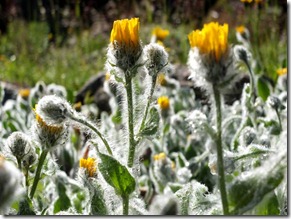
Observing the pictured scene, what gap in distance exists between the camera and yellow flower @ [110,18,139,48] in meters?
1.71

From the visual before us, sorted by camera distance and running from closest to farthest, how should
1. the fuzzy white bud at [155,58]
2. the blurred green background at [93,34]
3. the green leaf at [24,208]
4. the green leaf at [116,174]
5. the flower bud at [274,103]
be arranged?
the green leaf at [116,174] < the green leaf at [24,208] < the fuzzy white bud at [155,58] < the flower bud at [274,103] < the blurred green background at [93,34]

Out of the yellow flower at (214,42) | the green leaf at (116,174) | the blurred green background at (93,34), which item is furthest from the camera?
the blurred green background at (93,34)

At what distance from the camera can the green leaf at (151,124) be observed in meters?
1.83

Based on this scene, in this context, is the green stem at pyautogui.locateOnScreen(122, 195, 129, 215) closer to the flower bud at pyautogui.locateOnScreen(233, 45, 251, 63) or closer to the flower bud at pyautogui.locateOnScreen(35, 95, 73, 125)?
the flower bud at pyautogui.locateOnScreen(35, 95, 73, 125)

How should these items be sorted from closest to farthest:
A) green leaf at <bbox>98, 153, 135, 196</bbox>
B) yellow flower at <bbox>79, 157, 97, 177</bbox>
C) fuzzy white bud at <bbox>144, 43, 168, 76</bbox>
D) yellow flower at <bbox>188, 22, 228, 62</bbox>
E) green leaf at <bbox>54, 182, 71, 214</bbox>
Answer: yellow flower at <bbox>188, 22, 228, 62</bbox>
green leaf at <bbox>98, 153, 135, 196</bbox>
fuzzy white bud at <bbox>144, 43, 168, 76</bbox>
yellow flower at <bbox>79, 157, 97, 177</bbox>
green leaf at <bbox>54, 182, 71, 214</bbox>

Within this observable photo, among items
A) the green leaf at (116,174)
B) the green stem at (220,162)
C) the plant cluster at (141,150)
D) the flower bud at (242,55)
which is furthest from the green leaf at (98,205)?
the flower bud at (242,55)

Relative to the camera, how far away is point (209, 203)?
4.85 feet

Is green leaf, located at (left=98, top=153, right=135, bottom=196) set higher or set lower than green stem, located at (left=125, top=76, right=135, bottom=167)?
lower

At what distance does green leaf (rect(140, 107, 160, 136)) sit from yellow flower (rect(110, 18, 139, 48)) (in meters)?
0.25

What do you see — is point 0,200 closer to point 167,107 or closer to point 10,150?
point 10,150

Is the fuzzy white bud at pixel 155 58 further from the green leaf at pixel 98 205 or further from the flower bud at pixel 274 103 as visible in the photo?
the flower bud at pixel 274 103

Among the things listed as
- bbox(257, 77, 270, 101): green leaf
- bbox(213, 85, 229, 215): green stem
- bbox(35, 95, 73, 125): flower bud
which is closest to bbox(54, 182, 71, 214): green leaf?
bbox(35, 95, 73, 125): flower bud

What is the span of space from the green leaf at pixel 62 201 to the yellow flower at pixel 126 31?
3.73 ft

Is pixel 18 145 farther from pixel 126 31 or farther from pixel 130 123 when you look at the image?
pixel 126 31
